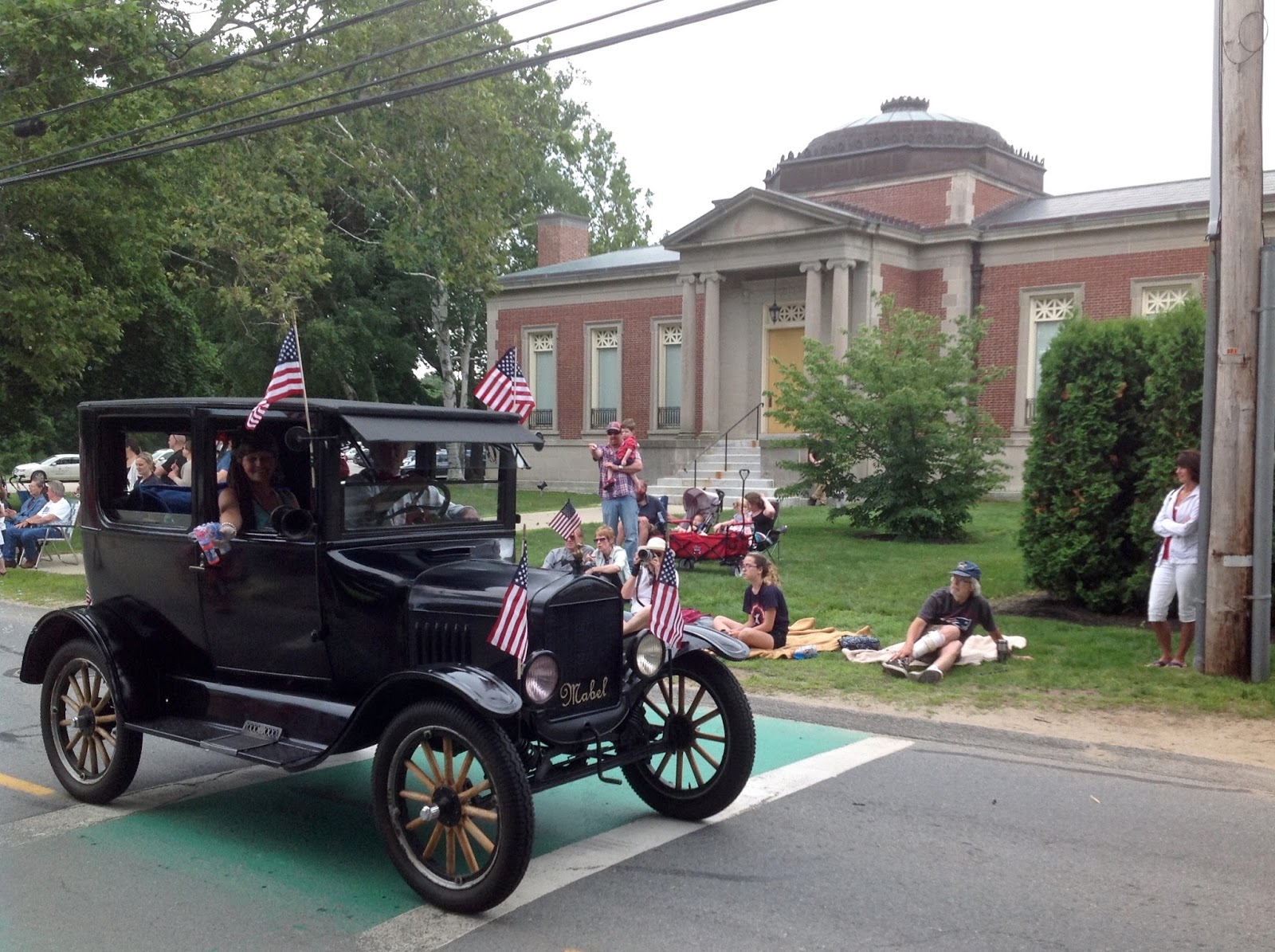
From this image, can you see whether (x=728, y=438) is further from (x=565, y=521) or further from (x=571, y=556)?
(x=565, y=521)

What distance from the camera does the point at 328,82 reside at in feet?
75.4

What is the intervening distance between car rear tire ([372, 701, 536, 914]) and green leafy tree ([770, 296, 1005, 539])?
13596 millimetres

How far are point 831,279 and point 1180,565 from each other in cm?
1830

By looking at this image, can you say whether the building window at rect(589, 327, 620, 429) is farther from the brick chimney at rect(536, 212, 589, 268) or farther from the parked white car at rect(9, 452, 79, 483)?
the parked white car at rect(9, 452, 79, 483)

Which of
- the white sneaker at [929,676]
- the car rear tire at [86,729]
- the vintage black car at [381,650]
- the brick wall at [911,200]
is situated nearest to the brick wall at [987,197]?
the brick wall at [911,200]

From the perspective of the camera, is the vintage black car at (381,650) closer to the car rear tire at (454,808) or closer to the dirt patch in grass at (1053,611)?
the car rear tire at (454,808)

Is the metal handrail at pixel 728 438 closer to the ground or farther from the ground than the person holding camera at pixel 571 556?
farther from the ground

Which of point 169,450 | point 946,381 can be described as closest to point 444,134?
point 946,381

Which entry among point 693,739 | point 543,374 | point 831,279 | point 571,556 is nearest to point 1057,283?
point 831,279

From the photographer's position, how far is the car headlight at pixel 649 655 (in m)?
5.65

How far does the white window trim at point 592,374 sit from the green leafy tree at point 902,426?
43.7 feet

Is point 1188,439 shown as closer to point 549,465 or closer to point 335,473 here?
point 335,473

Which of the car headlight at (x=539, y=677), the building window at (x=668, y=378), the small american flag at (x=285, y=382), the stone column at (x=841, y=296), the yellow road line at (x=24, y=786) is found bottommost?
the yellow road line at (x=24, y=786)

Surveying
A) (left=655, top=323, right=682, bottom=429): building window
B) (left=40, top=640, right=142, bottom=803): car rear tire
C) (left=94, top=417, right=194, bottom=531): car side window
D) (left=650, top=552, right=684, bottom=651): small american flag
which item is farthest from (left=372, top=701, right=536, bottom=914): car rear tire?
(left=655, top=323, right=682, bottom=429): building window
